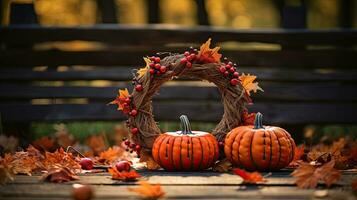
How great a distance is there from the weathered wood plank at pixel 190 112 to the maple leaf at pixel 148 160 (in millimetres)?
2063

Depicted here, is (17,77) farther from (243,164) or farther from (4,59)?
(243,164)

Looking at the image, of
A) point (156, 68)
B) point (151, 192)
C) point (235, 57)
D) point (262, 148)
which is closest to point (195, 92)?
point (235, 57)

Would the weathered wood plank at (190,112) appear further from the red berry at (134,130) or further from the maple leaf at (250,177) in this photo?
the maple leaf at (250,177)

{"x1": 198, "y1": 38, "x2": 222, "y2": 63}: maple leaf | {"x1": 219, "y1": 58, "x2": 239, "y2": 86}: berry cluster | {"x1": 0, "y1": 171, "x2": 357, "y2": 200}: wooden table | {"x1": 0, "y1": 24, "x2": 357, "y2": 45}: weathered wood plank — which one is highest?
{"x1": 0, "y1": 24, "x2": 357, "y2": 45}: weathered wood plank

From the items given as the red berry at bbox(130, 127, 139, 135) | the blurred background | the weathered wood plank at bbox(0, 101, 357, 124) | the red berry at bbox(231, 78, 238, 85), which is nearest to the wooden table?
the red berry at bbox(130, 127, 139, 135)

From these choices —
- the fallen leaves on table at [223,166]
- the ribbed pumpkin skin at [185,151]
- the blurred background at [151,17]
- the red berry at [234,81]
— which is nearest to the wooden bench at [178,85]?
the blurred background at [151,17]

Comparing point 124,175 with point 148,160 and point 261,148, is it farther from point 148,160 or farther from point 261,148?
point 261,148

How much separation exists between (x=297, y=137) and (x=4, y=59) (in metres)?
3.39

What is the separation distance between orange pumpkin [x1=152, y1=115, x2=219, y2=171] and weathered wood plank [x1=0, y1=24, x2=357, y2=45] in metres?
2.48

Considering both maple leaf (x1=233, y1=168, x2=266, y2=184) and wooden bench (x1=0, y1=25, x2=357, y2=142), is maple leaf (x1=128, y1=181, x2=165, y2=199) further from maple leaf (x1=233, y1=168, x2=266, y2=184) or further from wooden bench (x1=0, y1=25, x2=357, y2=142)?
wooden bench (x1=0, y1=25, x2=357, y2=142)

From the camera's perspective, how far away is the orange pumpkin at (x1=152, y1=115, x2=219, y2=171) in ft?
12.6

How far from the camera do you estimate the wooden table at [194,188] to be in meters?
3.05

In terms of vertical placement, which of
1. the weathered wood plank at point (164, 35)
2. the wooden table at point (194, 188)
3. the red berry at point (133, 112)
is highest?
the weathered wood plank at point (164, 35)

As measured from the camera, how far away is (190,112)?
6.25 metres
